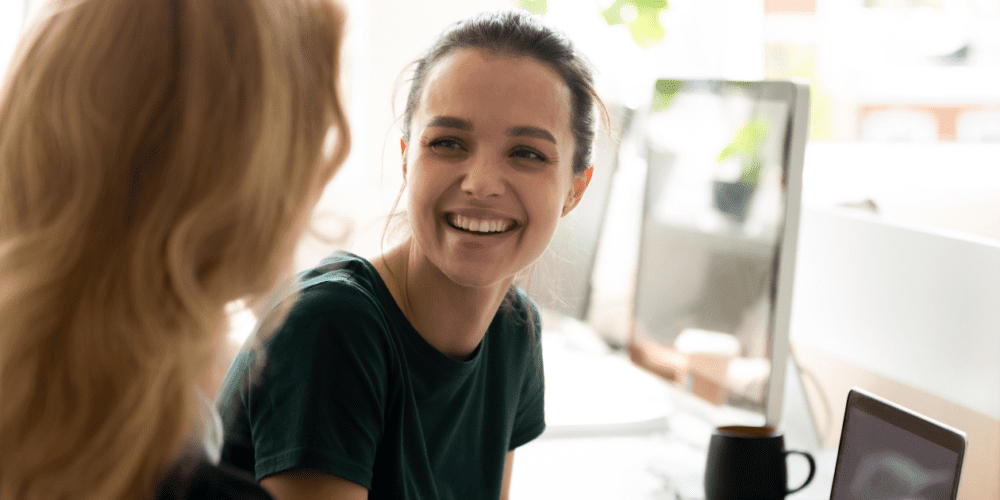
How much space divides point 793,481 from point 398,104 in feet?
5.80

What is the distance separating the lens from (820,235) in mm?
1648

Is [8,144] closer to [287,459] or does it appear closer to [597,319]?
[287,459]

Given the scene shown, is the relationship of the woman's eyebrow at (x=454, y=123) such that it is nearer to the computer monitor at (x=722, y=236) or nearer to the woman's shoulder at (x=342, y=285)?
the woman's shoulder at (x=342, y=285)

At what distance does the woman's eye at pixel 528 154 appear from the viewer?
3.56ft

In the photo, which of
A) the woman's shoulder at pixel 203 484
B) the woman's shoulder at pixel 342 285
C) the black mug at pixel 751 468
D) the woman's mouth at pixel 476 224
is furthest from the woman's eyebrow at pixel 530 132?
the woman's shoulder at pixel 203 484

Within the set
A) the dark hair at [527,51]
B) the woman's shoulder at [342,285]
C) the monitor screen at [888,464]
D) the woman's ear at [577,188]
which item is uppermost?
the dark hair at [527,51]

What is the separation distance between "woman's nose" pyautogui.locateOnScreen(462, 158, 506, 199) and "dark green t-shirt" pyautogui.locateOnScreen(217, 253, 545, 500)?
165mm

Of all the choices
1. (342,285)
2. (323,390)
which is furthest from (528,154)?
(323,390)

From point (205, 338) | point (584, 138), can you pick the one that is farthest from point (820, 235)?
point (205, 338)

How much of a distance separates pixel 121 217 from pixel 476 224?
0.58 meters

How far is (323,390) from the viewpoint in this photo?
3.03ft

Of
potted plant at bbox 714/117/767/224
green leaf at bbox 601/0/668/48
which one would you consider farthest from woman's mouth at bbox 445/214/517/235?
green leaf at bbox 601/0/668/48

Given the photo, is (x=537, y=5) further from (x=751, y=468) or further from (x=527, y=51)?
(x=751, y=468)

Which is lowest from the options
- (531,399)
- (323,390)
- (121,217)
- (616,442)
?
(616,442)
